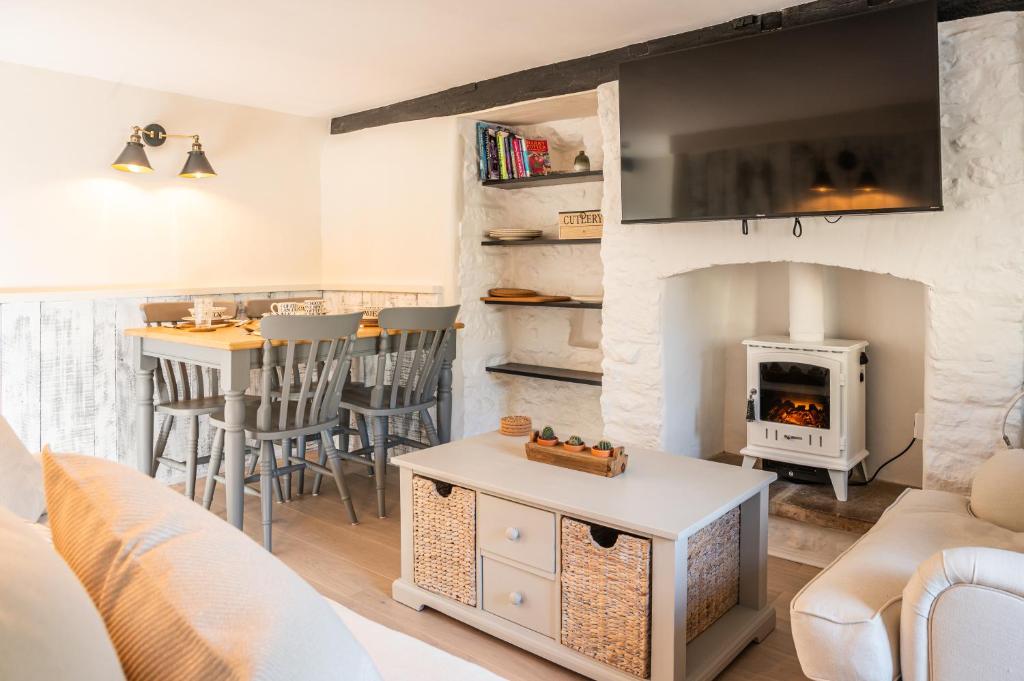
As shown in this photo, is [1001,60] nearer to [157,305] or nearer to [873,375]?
[873,375]

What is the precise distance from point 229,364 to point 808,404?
2453mm

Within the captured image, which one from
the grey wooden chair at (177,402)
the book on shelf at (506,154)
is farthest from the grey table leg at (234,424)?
the book on shelf at (506,154)

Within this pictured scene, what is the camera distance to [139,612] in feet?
2.21

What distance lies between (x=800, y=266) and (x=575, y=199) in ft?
4.53

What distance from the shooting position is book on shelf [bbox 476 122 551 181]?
13.7 ft

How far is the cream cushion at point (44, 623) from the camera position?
501 mm

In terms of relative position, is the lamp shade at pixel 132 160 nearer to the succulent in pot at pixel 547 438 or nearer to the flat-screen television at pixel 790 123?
Answer: the flat-screen television at pixel 790 123

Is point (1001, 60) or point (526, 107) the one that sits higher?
point (526, 107)

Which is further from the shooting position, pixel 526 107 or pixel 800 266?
pixel 526 107

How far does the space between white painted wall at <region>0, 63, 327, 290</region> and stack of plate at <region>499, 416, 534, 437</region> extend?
2334 millimetres

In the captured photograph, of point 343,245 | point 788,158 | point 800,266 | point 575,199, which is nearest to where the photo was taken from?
point 788,158

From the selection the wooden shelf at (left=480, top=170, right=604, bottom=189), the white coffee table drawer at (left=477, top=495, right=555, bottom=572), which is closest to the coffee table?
the white coffee table drawer at (left=477, top=495, right=555, bottom=572)

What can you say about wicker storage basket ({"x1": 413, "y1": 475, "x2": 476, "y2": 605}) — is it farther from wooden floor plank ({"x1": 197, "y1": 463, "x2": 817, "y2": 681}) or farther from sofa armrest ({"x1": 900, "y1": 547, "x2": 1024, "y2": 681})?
sofa armrest ({"x1": 900, "y1": 547, "x2": 1024, "y2": 681})

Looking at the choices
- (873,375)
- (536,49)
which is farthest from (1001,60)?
(536,49)
